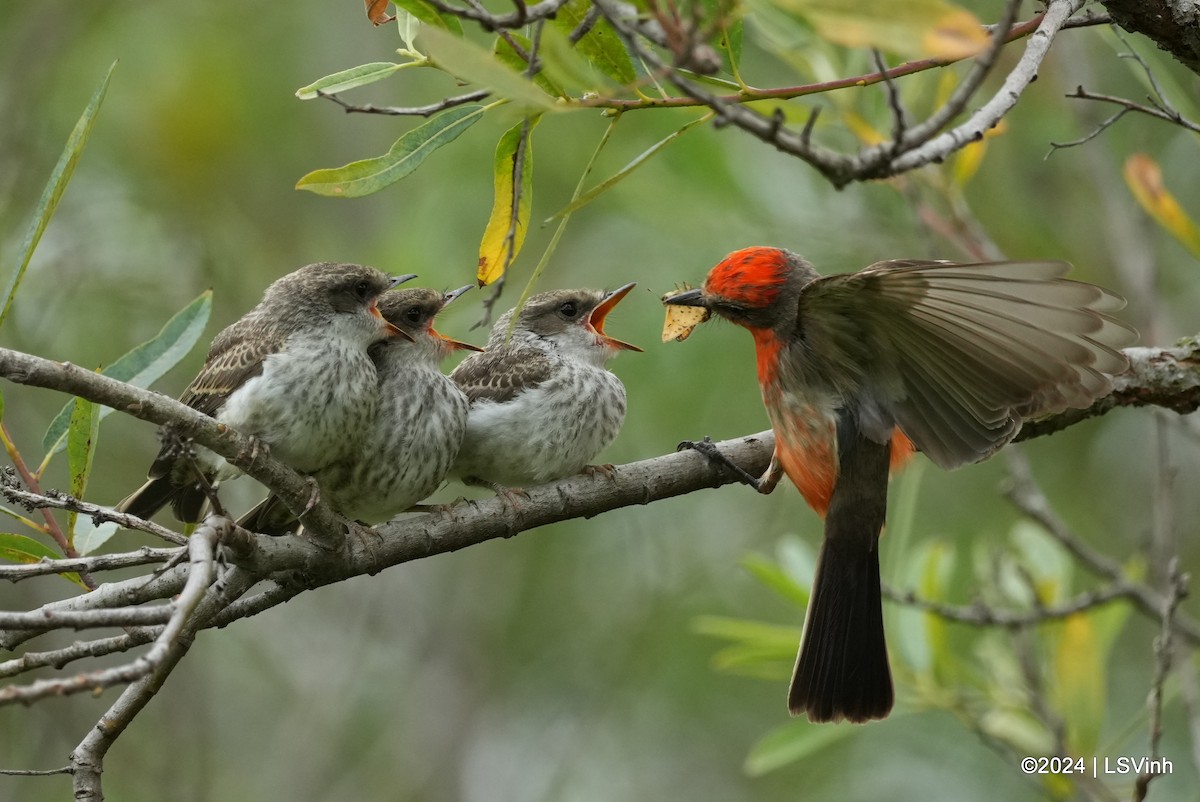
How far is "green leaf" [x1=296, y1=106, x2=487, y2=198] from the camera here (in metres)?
3.22

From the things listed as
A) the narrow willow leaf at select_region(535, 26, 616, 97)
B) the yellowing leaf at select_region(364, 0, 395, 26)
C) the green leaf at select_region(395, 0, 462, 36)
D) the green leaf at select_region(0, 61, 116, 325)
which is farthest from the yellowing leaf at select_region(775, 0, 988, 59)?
the green leaf at select_region(0, 61, 116, 325)

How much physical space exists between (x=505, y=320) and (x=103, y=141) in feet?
18.8

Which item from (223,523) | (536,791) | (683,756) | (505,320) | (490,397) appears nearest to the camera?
(223,523)

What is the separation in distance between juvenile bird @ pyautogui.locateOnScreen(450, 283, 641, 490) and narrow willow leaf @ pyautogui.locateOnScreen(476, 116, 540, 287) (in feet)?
4.96

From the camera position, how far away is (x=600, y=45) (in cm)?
322

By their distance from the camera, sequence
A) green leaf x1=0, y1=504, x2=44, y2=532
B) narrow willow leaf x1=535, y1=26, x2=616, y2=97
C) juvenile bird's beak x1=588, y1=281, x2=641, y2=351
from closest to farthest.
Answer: narrow willow leaf x1=535, y1=26, x2=616, y2=97, green leaf x1=0, y1=504, x2=44, y2=532, juvenile bird's beak x1=588, y1=281, x2=641, y2=351

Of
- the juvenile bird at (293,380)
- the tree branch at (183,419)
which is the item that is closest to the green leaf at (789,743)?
the juvenile bird at (293,380)

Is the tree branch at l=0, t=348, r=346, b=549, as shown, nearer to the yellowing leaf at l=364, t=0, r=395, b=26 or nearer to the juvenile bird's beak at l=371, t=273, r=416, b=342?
the yellowing leaf at l=364, t=0, r=395, b=26

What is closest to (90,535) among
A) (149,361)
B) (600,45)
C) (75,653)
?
(149,361)

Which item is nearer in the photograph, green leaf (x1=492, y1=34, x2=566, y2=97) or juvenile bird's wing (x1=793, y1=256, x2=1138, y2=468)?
green leaf (x1=492, y1=34, x2=566, y2=97)

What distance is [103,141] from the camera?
10.4 meters

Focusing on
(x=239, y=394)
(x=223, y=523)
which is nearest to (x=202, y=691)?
(x=239, y=394)

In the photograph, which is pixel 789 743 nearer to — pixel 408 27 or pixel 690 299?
pixel 690 299

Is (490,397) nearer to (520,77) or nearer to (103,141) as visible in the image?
(520,77)
